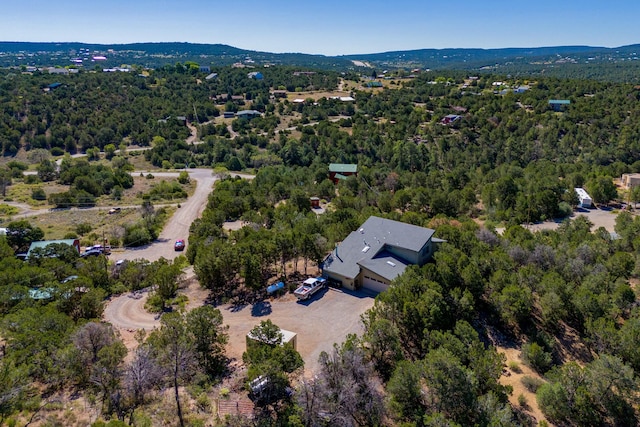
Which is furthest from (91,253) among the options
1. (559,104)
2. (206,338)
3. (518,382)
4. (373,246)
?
(559,104)

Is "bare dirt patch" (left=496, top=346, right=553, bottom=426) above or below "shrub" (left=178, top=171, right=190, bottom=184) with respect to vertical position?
above

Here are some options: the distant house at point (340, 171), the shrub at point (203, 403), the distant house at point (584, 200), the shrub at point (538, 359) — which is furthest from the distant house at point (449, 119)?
the shrub at point (203, 403)

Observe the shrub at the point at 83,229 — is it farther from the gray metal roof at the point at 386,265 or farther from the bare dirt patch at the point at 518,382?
the bare dirt patch at the point at 518,382

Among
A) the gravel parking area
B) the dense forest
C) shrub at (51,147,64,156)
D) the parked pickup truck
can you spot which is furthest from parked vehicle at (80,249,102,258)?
shrub at (51,147,64,156)

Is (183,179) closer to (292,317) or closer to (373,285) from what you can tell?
(373,285)

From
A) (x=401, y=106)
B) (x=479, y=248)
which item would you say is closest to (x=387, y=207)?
(x=479, y=248)

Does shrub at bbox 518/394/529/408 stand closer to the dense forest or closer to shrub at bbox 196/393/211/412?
the dense forest

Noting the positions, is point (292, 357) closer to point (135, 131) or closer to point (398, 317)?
point (398, 317)
